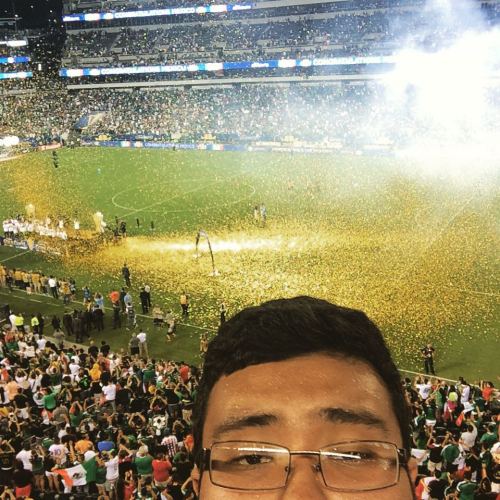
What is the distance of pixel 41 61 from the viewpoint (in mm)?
82562

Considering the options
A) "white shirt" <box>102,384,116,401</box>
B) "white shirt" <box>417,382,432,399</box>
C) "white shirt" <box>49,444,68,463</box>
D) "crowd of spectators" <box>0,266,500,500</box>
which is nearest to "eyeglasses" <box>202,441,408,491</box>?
"crowd of spectators" <box>0,266,500,500</box>

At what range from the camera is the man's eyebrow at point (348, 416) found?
2391 mm

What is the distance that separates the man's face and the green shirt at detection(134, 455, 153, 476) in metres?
7.58

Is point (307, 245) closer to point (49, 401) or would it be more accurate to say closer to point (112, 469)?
point (49, 401)

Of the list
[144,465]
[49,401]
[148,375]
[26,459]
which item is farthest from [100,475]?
[148,375]

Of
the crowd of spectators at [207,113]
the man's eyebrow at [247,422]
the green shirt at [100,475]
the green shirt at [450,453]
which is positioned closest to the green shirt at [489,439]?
the green shirt at [450,453]

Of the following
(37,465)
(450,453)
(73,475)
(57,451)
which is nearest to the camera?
(450,453)

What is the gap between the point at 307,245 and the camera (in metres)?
27.5

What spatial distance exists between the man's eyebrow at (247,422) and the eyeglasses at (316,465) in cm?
8

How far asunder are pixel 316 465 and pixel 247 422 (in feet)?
1.08

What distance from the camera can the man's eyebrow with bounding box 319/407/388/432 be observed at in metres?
2.39

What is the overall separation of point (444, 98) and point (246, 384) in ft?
185

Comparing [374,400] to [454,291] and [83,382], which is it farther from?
[454,291]

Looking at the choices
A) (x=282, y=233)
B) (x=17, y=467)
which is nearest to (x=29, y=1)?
(x=282, y=233)
